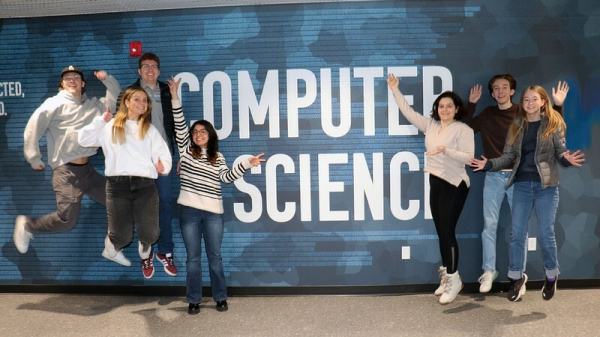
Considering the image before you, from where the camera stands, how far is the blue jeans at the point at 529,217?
148 inches

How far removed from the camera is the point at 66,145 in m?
4.07

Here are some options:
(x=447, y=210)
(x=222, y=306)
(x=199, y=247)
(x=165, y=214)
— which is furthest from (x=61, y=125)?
(x=447, y=210)

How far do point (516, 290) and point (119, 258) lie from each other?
3.30 m

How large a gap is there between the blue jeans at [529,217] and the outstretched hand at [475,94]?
0.77m

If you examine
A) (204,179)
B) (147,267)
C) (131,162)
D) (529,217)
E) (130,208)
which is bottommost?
(147,267)

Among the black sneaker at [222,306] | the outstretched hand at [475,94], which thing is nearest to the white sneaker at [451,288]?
the outstretched hand at [475,94]

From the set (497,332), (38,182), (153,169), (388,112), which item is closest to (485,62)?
(388,112)

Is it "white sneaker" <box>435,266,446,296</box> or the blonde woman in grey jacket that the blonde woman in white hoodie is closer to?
"white sneaker" <box>435,266,446,296</box>

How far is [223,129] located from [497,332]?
105 inches

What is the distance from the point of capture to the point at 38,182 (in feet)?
14.4

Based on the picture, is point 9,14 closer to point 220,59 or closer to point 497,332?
point 220,59

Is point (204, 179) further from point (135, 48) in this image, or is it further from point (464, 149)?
point (464, 149)

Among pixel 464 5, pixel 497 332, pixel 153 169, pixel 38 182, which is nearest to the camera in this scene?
pixel 497 332

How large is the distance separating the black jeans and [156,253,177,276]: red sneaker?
1.16 feet
